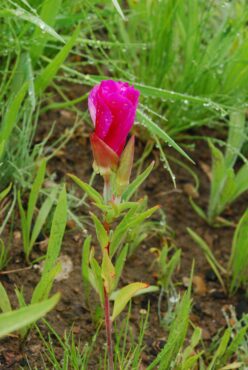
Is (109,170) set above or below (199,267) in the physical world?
above

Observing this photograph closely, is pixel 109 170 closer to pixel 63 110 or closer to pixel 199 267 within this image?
pixel 199 267

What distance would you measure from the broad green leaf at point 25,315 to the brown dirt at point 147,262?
438mm

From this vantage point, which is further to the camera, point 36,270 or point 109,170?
point 36,270

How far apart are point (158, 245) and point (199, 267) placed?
113mm

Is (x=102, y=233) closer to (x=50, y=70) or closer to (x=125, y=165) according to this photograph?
(x=125, y=165)

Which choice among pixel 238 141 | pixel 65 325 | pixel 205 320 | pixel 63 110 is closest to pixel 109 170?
pixel 65 325

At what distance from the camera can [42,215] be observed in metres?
1.58

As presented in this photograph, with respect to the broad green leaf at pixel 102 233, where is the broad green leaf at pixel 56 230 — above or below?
below

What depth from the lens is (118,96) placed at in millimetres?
1081

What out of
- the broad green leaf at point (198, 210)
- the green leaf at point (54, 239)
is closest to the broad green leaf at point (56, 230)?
the green leaf at point (54, 239)

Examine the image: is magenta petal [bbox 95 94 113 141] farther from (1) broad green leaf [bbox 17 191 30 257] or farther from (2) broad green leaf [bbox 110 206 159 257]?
(1) broad green leaf [bbox 17 191 30 257]

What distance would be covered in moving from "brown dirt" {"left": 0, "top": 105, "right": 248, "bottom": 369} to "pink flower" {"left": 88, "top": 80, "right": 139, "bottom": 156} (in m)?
0.47

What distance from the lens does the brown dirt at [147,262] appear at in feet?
4.88

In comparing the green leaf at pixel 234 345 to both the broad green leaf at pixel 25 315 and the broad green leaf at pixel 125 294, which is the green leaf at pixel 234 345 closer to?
the broad green leaf at pixel 125 294
